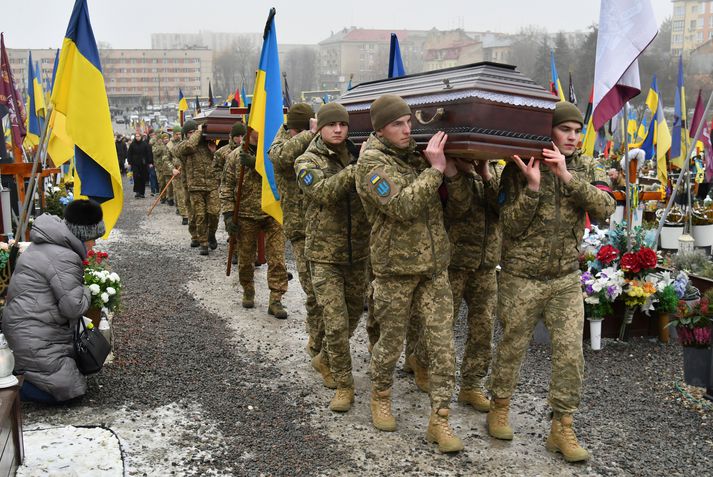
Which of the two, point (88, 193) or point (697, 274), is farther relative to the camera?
point (697, 274)

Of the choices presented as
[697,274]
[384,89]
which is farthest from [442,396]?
[697,274]

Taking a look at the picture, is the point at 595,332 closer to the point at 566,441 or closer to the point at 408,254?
the point at 566,441

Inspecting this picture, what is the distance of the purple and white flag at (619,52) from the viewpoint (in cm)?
632

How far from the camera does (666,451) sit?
4.82 meters

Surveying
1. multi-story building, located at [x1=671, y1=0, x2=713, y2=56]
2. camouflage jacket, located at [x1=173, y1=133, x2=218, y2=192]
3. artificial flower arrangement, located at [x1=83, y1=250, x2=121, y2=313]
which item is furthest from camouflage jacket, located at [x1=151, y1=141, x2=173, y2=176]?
multi-story building, located at [x1=671, y1=0, x2=713, y2=56]

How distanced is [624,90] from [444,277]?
9.20 feet

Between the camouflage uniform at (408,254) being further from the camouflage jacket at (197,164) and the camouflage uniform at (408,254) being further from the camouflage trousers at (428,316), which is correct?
the camouflage jacket at (197,164)

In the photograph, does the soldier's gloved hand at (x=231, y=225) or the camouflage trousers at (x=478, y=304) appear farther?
the soldier's gloved hand at (x=231, y=225)

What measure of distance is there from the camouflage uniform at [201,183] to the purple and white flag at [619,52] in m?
7.01

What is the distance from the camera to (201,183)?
12.0 m

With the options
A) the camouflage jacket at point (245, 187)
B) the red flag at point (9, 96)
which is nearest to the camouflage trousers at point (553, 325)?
the camouflage jacket at point (245, 187)

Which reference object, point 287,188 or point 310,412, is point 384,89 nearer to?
point 287,188

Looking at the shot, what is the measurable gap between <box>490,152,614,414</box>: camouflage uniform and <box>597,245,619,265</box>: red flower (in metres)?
2.68

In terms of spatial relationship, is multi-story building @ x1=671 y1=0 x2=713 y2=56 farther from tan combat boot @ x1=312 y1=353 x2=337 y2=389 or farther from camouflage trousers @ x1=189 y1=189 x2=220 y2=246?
tan combat boot @ x1=312 y1=353 x2=337 y2=389
